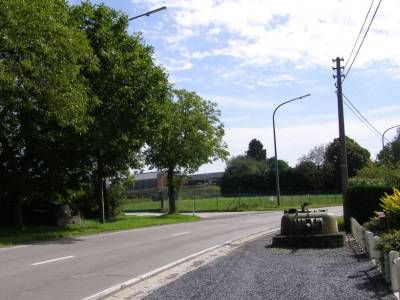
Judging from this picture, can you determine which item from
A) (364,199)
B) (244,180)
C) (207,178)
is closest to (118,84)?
(364,199)

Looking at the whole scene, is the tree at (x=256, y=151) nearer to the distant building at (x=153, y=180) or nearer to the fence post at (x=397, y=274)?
the distant building at (x=153, y=180)

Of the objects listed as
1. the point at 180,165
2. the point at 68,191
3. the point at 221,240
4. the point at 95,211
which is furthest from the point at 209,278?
the point at 180,165

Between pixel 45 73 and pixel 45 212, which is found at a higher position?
pixel 45 73

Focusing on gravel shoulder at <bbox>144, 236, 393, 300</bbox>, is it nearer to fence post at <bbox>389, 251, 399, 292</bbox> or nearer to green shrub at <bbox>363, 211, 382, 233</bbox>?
fence post at <bbox>389, 251, 399, 292</bbox>

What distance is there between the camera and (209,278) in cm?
1192

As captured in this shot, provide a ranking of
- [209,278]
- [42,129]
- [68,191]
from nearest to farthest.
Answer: [209,278], [42,129], [68,191]

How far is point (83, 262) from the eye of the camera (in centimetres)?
1522

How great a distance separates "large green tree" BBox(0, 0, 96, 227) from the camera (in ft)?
65.1

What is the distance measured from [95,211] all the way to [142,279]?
1067 inches

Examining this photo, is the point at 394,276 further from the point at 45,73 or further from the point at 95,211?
the point at 95,211

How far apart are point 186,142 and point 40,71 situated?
3134cm

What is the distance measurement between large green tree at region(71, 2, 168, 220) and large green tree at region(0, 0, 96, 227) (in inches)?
78.9

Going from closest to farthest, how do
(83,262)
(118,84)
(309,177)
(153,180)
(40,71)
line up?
(83,262)
(40,71)
(118,84)
(309,177)
(153,180)

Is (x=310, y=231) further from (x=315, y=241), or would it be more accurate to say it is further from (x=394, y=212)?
(x=394, y=212)
